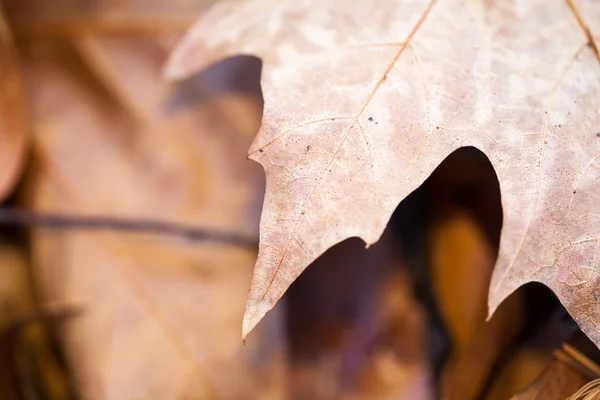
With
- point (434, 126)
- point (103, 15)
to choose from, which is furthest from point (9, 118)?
point (434, 126)

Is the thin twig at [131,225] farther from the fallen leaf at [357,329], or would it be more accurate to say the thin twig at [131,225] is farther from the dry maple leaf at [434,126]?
the dry maple leaf at [434,126]

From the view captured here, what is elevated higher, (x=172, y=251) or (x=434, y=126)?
(x=434, y=126)

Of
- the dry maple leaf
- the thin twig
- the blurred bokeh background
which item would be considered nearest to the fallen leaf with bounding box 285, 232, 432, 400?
the blurred bokeh background

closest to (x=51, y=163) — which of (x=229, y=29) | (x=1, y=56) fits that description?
(x=1, y=56)

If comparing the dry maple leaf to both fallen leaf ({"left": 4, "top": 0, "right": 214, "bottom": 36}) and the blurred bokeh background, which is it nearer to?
the blurred bokeh background

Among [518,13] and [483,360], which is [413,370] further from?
[518,13]

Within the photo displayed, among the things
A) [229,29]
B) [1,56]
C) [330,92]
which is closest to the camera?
[330,92]

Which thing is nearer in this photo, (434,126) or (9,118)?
(434,126)

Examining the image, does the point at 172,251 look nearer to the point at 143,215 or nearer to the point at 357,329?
the point at 143,215
